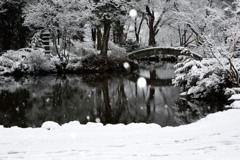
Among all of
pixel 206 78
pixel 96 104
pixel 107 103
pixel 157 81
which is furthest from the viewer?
pixel 157 81

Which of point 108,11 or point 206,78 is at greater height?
point 108,11

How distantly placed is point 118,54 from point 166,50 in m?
4.46

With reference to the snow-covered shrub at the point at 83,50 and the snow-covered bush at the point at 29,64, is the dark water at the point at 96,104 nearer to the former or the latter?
the snow-covered bush at the point at 29,64

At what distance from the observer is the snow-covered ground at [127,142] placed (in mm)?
4738

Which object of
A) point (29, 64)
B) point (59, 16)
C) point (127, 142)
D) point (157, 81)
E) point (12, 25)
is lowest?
point (157, 81)

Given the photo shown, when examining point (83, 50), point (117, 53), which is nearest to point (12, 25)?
point (83, 50)

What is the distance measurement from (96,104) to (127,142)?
7.74m

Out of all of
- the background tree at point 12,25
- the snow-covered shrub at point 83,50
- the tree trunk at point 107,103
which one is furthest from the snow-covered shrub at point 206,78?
the background tree at point 12,25

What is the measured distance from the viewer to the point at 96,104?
13188 millimetres

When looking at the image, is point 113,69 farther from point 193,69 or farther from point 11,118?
point 11,118

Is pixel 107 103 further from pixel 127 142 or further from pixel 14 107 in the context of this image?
pixel 127 142

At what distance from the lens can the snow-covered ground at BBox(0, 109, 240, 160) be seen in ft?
15.5

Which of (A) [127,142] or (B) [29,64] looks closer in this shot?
(A) [127,142]

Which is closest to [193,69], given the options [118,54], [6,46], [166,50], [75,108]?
[75,108]
